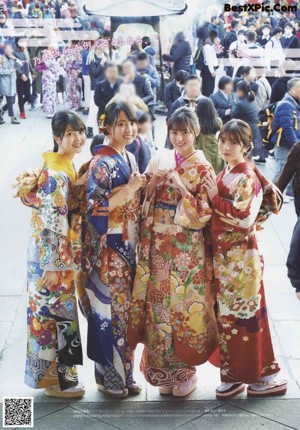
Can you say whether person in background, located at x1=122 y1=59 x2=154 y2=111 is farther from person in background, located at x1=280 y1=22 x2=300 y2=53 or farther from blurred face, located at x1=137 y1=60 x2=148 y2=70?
person in background, located at x1=280 y1=22 x2=300 y2=53

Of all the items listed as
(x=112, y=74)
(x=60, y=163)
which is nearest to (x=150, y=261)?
(x=60, y=163)

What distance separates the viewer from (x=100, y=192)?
8.39 ft

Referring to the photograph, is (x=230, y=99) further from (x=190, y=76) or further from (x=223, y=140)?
(x=223, y=140)

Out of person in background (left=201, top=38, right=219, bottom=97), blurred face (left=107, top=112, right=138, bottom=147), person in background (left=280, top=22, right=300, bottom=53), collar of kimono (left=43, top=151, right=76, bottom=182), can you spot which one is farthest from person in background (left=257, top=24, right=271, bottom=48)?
collar of kimono (left=43, top=151, right=76, bottom=182)

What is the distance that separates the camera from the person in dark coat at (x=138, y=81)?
3623mm

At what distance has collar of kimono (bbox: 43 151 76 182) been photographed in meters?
2.59

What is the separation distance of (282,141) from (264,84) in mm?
447

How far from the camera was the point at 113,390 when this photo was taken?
2.71 meters

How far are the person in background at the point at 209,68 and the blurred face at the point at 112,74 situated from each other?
0.54m

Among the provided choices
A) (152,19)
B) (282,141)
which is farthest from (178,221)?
(282,141)

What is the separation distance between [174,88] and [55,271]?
62.6 inches

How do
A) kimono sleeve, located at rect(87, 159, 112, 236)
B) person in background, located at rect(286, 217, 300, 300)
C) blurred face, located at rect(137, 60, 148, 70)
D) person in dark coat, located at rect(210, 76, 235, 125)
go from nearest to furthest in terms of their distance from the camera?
person in background, located at rect(286, 217, 300, 300) < kimono sleeve, located at rect(87, 159, 112, 236) < blurred face, located at rect(137, 60, 148, 70) < person in dark coat, located at rect(210, 76, 235, 125)

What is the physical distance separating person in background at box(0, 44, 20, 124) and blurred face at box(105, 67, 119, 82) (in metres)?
0.57

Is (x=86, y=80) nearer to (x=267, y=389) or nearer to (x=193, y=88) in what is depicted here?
(x=193, y=88)
